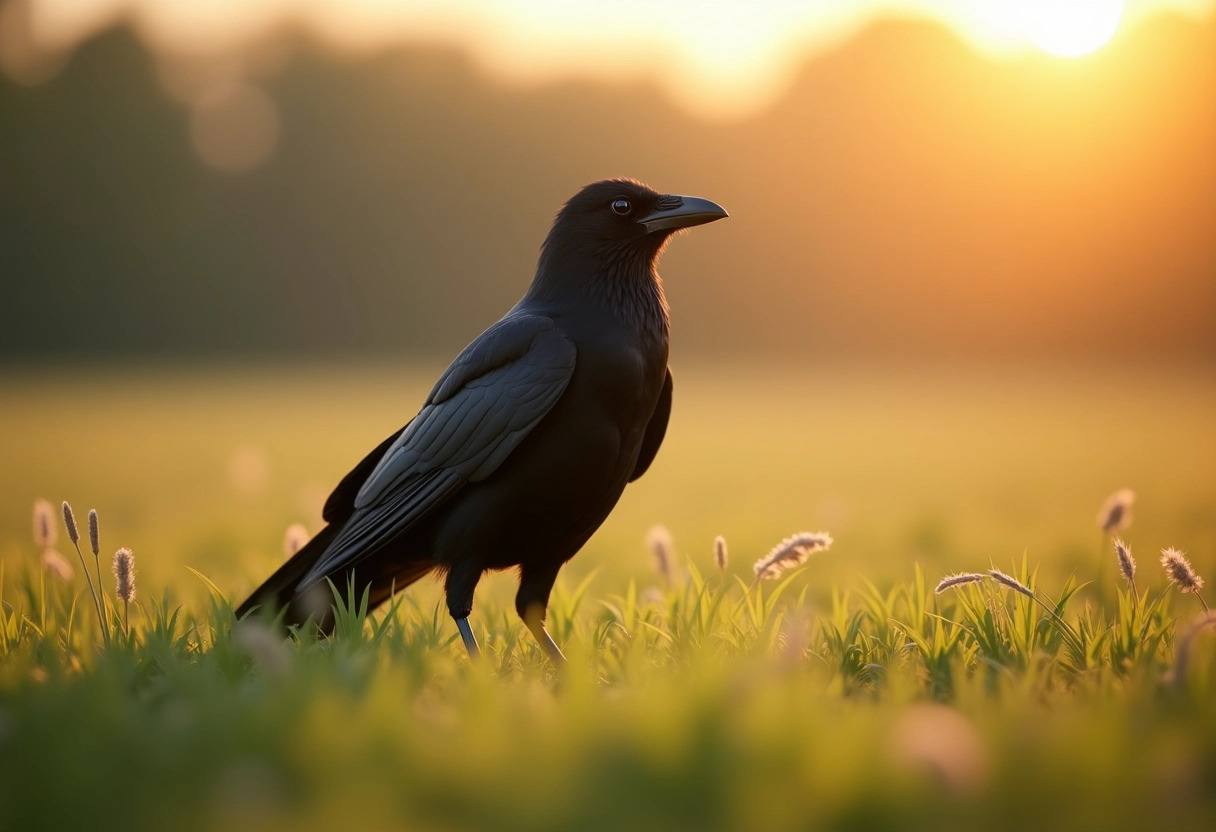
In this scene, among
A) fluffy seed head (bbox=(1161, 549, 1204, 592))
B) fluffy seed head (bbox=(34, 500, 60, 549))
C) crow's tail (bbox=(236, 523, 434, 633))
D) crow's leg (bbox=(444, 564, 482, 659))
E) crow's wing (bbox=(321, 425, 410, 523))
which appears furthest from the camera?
crow's wing (bbox=(321, 425, 410, 523))

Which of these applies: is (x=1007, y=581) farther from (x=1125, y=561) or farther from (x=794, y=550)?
(x=794, y=550)

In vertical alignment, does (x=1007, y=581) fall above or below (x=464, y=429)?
below

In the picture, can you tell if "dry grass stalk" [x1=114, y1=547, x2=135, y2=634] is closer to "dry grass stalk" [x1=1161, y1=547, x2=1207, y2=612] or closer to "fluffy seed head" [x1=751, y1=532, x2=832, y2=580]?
"fluffy seed head" [x1=751, y1=532, x2=832, y2=580]

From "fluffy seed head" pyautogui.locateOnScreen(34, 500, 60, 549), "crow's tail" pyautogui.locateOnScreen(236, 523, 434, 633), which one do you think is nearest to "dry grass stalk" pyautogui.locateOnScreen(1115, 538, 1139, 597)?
"crow's tail" pyautogui.locateOnScreen(236, 523, 434, 633)

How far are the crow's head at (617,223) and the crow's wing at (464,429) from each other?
43 cm

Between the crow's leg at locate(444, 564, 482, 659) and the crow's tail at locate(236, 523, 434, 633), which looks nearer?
the crow's leg at locate(444, 564, 482, 659)

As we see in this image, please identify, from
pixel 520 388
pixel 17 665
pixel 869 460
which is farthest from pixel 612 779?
pixel 869 460

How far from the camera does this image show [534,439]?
3891 millimetres

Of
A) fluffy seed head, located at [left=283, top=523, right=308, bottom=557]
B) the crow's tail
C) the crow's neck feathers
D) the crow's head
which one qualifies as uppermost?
the crow's head

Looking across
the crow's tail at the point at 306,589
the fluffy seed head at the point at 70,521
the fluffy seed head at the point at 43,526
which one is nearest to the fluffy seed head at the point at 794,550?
the crow's tail at the point at 306,589

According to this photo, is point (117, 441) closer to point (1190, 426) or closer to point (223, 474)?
point (223, 474)

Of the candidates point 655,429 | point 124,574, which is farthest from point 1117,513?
point 124,574

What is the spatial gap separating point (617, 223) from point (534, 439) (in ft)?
3.75

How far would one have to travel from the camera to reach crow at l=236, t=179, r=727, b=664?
12.6 feet
